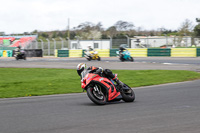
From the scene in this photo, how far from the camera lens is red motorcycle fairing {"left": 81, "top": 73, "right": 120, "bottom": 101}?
7730 mm

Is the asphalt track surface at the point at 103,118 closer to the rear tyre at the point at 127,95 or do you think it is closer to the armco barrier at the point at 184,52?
the rear tyre at the point at 127,95

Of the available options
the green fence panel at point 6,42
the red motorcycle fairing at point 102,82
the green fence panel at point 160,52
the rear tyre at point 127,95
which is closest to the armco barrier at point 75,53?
the green fence panel at point 160,52

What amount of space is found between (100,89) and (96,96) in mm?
255

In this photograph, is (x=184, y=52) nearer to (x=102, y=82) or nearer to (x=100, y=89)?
(x=100, y=89)

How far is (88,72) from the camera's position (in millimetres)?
7934

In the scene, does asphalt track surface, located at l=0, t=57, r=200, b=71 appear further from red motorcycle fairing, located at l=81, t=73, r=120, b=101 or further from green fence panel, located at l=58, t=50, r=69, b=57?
green fence panel, located at l=58, t=50, r=69, b=57

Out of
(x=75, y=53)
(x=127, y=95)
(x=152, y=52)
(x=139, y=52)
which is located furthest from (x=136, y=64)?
(x=75, y=53)

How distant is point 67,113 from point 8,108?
1.67m

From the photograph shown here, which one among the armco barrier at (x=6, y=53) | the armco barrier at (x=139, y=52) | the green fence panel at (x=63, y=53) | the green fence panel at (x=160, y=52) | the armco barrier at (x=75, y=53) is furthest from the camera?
the armco barrier at (x=6, y=53)

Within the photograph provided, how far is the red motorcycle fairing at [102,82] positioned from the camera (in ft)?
25.4

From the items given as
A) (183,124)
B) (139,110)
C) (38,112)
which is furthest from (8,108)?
(183,124)

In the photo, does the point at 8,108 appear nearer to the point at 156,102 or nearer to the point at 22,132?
the point at 22,132

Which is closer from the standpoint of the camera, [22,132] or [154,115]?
[22,132]

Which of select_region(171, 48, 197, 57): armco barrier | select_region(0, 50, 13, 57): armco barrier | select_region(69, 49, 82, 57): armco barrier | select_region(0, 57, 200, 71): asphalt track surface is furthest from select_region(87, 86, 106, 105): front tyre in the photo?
select_region(0, 50, 13, 57): armco barrier
